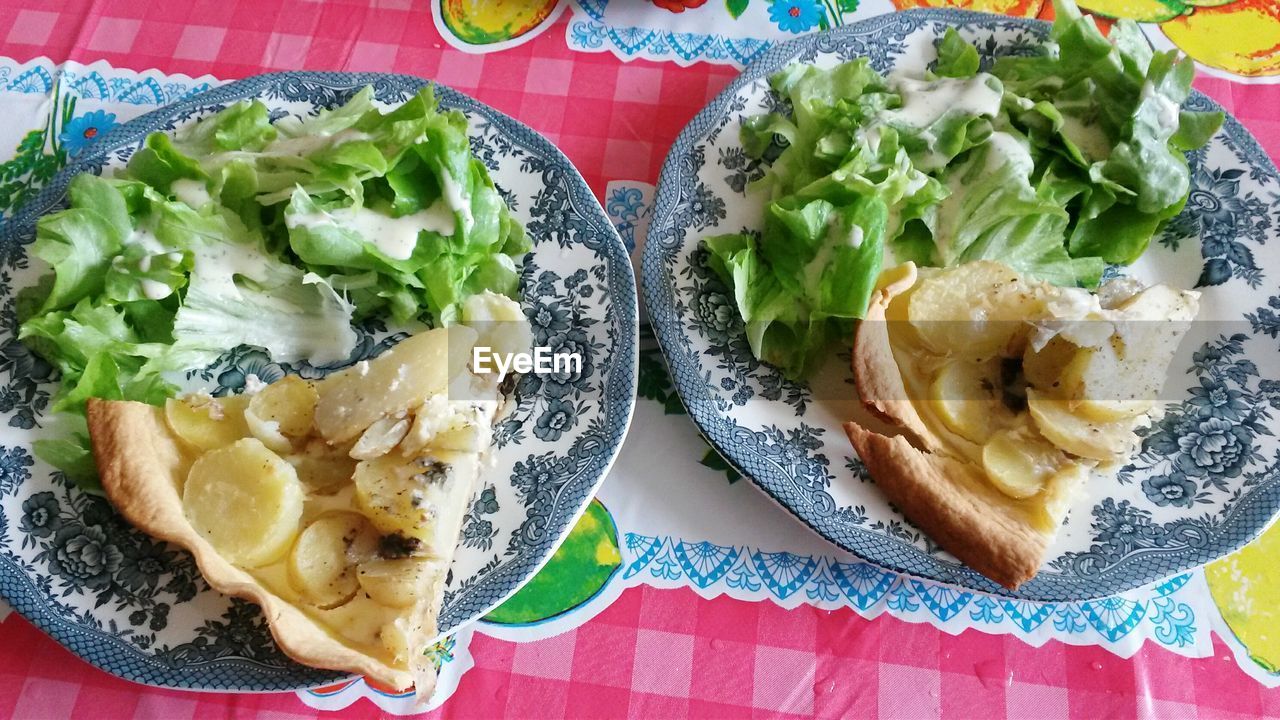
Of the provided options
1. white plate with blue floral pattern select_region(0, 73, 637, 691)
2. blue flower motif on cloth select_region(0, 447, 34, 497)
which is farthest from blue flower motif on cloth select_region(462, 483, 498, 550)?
blue flower motif on cloth select_region(0, 447, 34, 497)

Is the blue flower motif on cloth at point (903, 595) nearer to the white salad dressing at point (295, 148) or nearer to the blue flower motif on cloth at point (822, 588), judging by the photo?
the blue flower motif on cloth at point (822, 588)

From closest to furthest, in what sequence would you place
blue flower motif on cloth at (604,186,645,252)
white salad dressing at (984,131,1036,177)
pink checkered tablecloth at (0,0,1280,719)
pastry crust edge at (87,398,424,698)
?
1. pastry crust edge at (87,398,424,698)
2. pink checkered tablecloth at (0,0,1280,719)
3. white salad dressing at (984,131,1036,177)
4. blue flower motif on cloth at (604,186,645,252)

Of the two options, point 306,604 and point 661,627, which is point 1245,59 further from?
point 306,604

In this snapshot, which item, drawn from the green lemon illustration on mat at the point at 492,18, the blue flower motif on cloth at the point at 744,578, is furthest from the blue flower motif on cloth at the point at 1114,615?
the green lemon illustration on mat at the point at 492,18

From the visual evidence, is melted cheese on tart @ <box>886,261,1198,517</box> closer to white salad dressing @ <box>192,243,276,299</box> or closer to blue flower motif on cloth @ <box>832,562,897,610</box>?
blue flower motif on cloth @ <box>832,562,897,610</box>

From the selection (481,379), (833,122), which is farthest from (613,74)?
(481,379)
